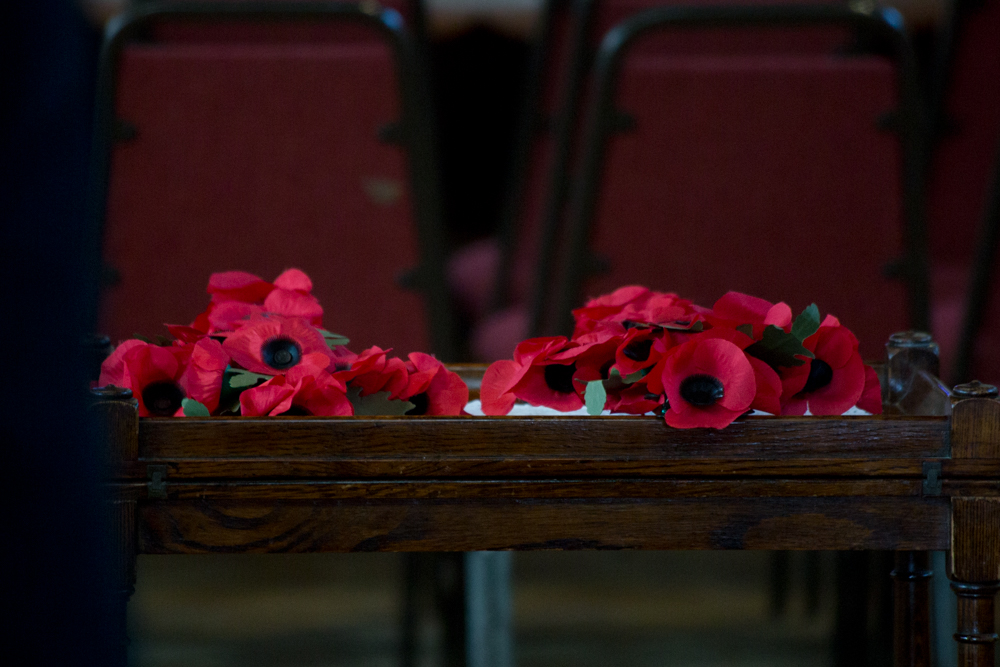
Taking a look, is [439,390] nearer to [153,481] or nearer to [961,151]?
[153,481]

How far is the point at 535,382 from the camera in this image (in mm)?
732

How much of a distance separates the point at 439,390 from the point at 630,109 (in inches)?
27.0

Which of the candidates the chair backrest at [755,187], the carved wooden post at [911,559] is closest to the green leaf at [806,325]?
the carved wooden post at [911,559]

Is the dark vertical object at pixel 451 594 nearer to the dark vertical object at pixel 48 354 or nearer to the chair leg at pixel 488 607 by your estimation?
the chair leg at pixel 488 607

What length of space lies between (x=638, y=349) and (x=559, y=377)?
2.4 inches

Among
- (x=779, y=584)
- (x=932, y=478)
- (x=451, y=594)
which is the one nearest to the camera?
(x=932, y=478)

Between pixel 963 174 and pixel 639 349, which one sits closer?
pixel 639 349

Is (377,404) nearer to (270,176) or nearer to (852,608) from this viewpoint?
(270,176)

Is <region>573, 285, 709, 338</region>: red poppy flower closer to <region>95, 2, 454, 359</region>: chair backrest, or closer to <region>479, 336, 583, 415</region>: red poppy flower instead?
<region>479, 336, 583, 415</region>: red poppy flower

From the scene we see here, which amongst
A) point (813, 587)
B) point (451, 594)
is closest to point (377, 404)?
point (451, 594)

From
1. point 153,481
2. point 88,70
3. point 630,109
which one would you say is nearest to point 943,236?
point 630,109

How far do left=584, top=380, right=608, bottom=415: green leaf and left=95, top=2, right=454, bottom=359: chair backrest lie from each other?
654 millimetres

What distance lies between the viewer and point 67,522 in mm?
361

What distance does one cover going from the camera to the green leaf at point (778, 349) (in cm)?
69
